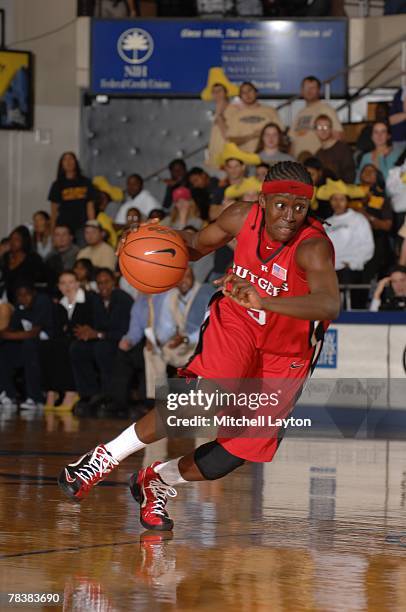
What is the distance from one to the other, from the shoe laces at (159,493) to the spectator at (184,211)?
30.3 ft

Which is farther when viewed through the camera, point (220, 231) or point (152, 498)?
point (220, 231)

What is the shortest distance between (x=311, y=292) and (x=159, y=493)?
4.24 ft

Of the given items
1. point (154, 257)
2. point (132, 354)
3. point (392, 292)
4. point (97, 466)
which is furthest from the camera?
point (132, 354)

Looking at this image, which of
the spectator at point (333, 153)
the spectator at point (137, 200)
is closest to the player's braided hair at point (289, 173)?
the spectator at point (333, 153)

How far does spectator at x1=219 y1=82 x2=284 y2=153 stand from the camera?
Result: 16.9m

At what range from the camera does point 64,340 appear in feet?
52.4

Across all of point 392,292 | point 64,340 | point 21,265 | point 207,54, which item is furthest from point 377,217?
point 207,54

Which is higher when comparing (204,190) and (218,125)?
(218,125)

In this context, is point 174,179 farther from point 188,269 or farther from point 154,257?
point 154,257

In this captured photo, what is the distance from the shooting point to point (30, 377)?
16125 millimetres

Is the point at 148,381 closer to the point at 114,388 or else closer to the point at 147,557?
the point at 114,388

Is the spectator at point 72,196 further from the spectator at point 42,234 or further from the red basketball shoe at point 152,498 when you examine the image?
the red basketball shoe at point 152,498

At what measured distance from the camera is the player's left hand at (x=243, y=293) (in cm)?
604

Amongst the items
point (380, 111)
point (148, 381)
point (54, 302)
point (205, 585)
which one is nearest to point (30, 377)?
point (54, 302)
